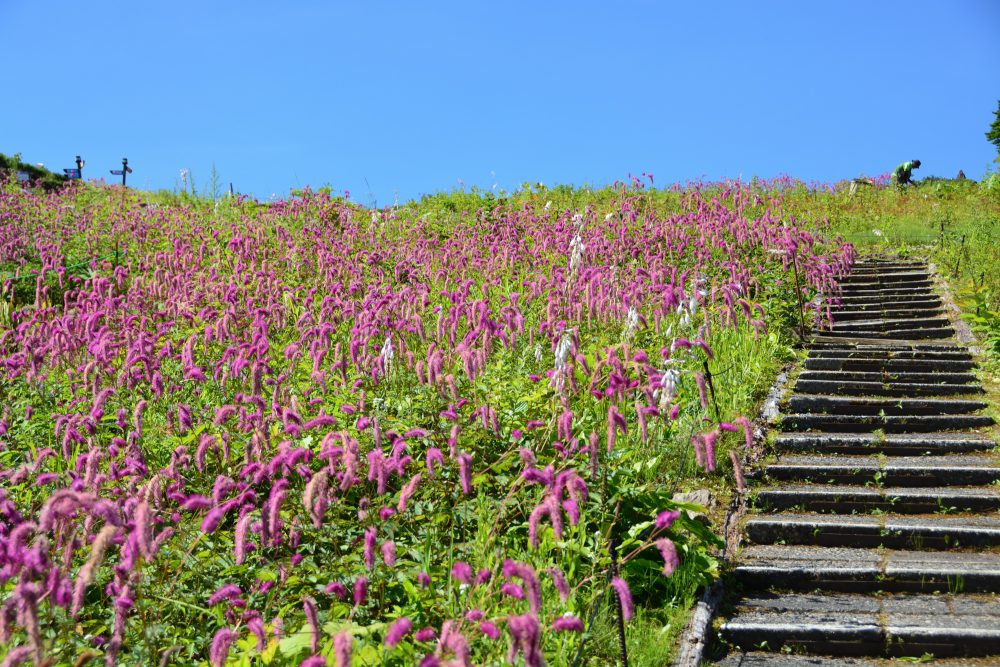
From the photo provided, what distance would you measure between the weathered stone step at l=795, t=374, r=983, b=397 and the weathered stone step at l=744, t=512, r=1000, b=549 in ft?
9.87

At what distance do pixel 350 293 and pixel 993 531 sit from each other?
6.44 m

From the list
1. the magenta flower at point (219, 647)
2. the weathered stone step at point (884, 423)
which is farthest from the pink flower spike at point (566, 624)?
the weathered stone step at point (884, 423)

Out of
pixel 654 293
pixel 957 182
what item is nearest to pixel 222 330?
pixel 654 293

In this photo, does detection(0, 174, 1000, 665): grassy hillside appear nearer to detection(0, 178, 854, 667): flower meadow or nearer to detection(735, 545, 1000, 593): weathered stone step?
detection(0, 178, 854, 667): flower meadow

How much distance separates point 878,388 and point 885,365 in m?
0.84

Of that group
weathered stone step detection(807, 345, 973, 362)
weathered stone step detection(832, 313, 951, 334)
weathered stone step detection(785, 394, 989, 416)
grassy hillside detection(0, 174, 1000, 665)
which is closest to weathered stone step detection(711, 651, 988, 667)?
grassy hillside detection(0, 174, 1000, 665)

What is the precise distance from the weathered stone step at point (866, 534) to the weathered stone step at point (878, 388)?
3009 mm

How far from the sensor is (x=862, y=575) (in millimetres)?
6688

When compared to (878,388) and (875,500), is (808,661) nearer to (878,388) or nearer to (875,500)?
(875,500)

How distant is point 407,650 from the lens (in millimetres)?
4234

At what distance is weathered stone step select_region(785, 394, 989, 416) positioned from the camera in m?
9.82

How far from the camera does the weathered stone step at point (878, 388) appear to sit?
10.4 metres

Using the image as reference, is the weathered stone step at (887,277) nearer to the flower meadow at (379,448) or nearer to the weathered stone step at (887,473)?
the flower meadow at (379,448)

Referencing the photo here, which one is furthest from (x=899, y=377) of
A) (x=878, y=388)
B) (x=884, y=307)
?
(x=884, y=307)
